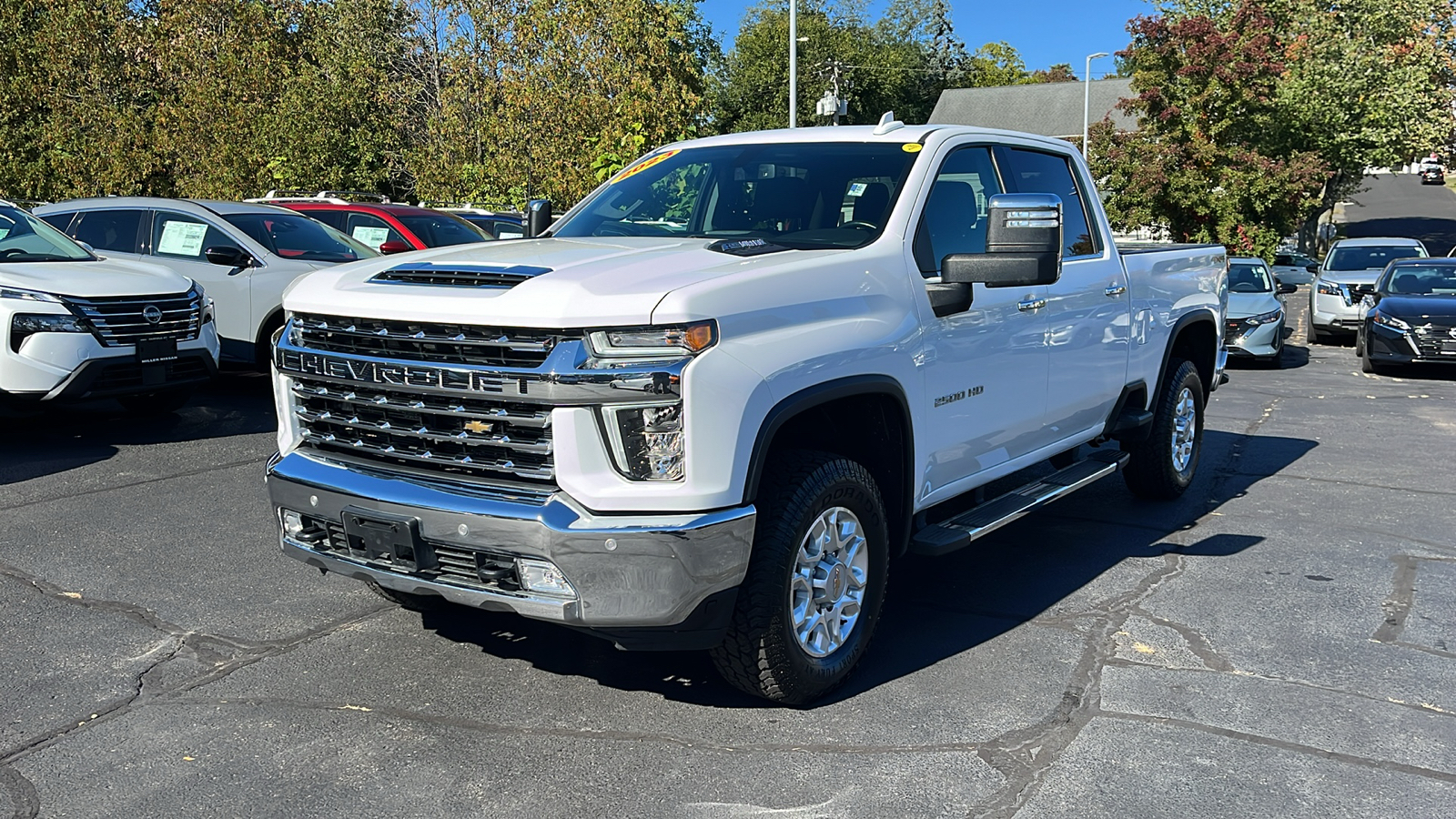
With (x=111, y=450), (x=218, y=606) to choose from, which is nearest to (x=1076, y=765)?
(x=218, y=606)

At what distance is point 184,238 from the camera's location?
37.3 ft

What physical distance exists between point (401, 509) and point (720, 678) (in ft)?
A: 4.53

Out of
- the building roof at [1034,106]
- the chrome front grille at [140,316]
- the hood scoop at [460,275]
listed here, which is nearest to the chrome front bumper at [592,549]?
the hood scoop at [460,275]

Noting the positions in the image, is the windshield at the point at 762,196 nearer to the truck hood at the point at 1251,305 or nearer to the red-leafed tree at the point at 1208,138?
the truck hood at the point at 1251,305

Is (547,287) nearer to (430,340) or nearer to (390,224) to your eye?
(430,340)

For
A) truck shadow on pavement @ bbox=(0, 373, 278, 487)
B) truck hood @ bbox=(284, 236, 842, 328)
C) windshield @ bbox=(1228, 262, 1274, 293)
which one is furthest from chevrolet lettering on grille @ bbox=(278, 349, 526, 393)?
windshield @ bbox=(1228, 262, 1274, 293)

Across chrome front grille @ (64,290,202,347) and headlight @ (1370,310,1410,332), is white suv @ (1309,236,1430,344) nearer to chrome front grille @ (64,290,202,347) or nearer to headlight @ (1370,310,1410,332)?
headlight @ (1370,310,1410,332)

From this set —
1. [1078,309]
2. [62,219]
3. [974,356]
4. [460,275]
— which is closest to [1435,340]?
[1078,309]

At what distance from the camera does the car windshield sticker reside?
590 cm

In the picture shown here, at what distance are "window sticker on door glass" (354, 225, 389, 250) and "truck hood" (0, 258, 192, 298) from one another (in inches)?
173

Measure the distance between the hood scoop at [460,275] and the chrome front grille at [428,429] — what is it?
0.38 metres

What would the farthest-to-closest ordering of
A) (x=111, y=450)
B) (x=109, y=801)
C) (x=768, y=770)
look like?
1. (x=111, y=450)
2. (x=768, y=770)
3. (x=109, y=801)

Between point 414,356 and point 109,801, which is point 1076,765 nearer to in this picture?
point 414,356

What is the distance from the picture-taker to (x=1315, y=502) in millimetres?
7840
